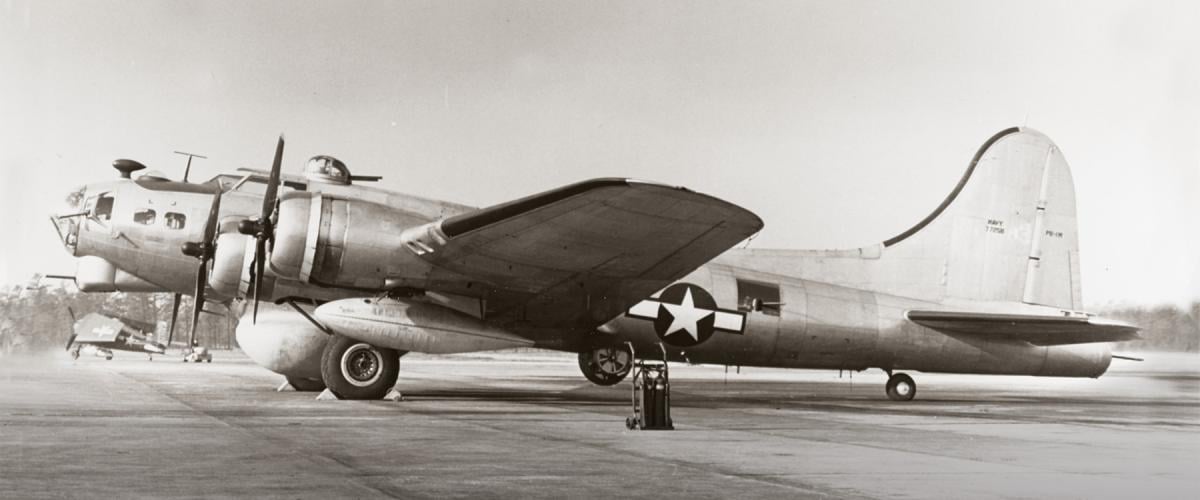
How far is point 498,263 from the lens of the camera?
13.0 metres

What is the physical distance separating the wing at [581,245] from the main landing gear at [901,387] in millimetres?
5321

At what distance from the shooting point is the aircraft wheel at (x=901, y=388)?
55.2 ft

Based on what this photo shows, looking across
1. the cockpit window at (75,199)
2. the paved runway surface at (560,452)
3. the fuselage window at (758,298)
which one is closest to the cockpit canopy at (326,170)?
the cockpit window at (75,199)

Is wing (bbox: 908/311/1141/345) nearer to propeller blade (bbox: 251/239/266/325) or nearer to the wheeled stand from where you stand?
the wheeled stand

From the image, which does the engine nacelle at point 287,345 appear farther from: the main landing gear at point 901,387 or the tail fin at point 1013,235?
the tail fin at point 1013,235

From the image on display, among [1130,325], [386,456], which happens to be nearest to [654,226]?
[386,456]

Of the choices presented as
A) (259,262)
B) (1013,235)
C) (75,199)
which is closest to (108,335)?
(75,199)

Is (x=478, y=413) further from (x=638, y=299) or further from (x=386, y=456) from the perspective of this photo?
(x=386, y=456)

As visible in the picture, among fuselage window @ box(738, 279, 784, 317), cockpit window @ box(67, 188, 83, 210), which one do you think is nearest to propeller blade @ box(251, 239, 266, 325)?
cockpit window @ box(67, 188, 83, 210)

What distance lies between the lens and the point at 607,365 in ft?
55.4

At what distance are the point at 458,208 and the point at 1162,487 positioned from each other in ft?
33.9

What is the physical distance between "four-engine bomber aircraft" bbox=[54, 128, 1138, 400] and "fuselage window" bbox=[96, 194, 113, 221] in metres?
0.03

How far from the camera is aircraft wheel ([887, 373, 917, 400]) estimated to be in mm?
16828

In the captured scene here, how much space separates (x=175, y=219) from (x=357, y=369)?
3.47m
